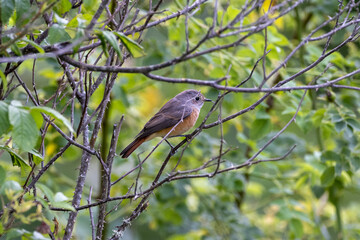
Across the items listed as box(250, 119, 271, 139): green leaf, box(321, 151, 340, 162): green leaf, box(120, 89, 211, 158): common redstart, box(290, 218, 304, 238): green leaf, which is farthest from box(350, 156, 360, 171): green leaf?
box(120, 89, 211, 158): common redstart

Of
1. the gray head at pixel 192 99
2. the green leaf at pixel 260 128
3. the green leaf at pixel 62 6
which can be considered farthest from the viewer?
the gray head at pixel 192 99

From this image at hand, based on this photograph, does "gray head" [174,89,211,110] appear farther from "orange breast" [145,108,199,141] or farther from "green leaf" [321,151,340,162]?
"green leaf" [321,151,340,162]

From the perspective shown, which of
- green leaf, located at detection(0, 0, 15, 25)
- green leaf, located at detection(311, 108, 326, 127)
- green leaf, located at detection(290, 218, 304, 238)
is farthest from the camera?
green leaf, located at detection(290, 218, 304, 238)

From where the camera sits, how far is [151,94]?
22.6ft

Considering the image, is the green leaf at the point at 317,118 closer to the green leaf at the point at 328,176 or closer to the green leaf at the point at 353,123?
the green leaf at the point at 353,123

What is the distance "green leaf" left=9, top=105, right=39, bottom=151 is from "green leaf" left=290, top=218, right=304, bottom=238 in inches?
133

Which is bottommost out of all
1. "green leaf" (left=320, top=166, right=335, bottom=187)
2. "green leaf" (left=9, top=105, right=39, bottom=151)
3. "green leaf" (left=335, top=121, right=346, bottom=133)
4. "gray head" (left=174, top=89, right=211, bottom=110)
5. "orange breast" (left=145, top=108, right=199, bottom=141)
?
"green leaf" (left=9, top=105, right=39, bottom=151)

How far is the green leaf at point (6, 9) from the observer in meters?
1.92

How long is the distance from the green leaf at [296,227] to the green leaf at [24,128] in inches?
133

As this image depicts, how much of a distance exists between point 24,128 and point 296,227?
3.43 meters

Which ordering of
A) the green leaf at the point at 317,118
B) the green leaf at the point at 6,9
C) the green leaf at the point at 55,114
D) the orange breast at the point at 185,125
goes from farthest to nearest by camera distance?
the orange breast at the point at 185,125 → the green leaf at the point at 317,118 → the green leaf at the point at 6,9 → the green leaf at the point at 55,114

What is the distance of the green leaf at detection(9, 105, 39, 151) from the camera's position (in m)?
1.83

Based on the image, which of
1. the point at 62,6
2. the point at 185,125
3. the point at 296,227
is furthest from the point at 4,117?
the point at 296,227

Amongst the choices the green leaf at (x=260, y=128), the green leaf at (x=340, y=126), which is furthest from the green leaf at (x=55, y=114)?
the green leaf at (x=260, y=128)
